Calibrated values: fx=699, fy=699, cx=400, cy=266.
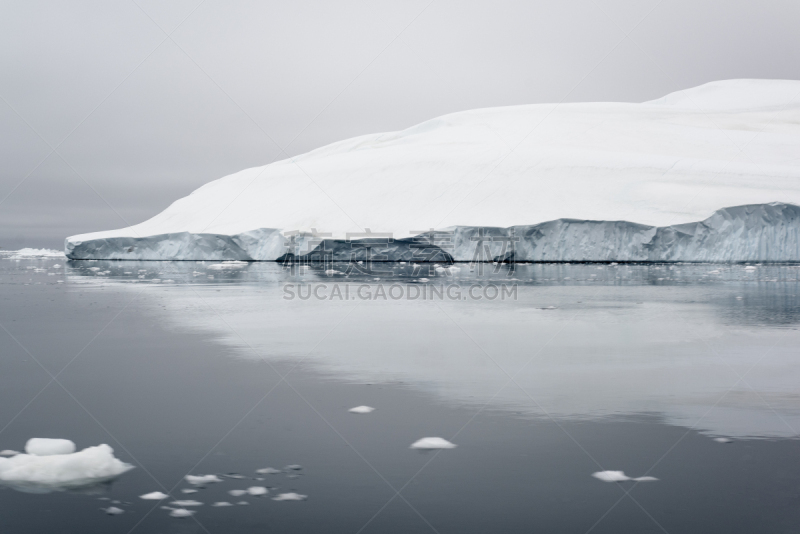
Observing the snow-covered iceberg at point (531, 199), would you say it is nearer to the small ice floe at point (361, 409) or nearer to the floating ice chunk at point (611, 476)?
the small ice floe at point (361, 409)

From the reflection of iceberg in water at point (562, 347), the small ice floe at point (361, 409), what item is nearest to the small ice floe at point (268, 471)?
the small ice floe at point (361, 409)

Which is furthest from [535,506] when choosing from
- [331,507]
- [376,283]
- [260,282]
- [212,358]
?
[260,282]

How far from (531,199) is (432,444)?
872 inches

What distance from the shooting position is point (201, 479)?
292 cm

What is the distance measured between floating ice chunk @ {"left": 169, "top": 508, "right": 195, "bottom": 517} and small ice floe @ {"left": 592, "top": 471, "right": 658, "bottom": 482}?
1.65m

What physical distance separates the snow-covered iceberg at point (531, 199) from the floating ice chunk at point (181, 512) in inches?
811

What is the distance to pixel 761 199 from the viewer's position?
22750mm

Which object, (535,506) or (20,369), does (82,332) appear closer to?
(20,369)

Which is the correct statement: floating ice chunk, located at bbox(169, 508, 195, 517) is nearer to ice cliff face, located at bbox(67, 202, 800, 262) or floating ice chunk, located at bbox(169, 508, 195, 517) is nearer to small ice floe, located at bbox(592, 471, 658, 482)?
small ice floe, located at bbox(592, 471, 658, 482)

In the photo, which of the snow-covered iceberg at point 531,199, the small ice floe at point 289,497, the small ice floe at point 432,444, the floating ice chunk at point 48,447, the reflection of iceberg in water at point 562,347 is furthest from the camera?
the snow-covered iceberg at point 531,199

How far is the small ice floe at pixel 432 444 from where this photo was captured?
336 cm

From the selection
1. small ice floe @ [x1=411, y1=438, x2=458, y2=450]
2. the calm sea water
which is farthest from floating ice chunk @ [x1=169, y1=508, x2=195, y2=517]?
small ice floe @ [x1=411, y1=438, x2=458, y2=450]

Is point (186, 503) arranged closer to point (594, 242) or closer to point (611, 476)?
point (611, 476)

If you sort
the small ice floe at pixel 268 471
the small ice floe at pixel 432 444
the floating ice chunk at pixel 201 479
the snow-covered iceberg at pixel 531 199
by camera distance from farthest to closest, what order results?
the snow-covered iceberg at pixel 531 199
the small ice floe at pixel 432 444
the small ice floe at pixel 268 471
the floating ice chunk at pixel 201 479
